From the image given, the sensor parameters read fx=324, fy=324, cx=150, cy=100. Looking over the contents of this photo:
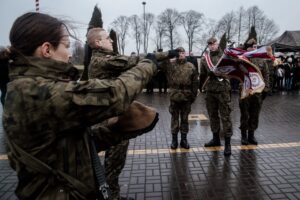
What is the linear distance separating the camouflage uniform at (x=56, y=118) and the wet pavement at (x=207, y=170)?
294 centimetres

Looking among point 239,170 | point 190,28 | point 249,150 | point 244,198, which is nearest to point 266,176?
point 239,170

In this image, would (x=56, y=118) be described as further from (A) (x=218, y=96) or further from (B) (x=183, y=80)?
(B) (x=183, y=80)

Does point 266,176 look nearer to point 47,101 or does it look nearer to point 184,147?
point 184,147

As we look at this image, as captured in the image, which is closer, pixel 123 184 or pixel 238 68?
pixel 123 184

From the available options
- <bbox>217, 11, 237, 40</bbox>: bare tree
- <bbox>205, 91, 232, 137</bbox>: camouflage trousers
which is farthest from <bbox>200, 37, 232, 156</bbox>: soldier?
<bbox>217, 11, 237, 40</bbox>: bare tree

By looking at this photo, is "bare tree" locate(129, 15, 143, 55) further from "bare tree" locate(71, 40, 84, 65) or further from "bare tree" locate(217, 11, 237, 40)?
"bare tree" locate(71, 40, 84, 65)

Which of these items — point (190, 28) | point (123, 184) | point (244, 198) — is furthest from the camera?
point (190, 28)

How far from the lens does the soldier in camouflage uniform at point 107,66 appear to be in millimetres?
3227

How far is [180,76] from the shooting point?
20.9ft

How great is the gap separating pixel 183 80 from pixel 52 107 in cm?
515

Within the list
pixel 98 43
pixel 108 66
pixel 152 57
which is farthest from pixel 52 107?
pixel 98 43

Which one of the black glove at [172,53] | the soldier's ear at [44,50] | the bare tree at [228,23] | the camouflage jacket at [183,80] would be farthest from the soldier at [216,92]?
the bare tree at [228,23]

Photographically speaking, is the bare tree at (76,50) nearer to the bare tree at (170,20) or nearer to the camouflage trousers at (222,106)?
the camouflage trousers at (222,106)

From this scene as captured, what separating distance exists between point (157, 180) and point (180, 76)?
231 cm
